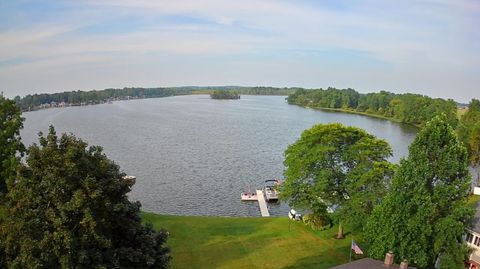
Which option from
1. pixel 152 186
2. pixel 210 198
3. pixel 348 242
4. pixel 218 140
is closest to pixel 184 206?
pixel 210 198

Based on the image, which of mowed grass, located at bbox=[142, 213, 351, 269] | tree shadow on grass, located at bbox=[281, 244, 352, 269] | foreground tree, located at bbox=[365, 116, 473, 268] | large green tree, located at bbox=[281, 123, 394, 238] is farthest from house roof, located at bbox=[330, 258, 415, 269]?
large green tree, located at bbox=[281, 123, 394, 238]

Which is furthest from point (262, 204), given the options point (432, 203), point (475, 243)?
point (432, 203)

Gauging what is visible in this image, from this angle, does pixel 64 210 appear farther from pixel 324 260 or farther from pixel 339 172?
pixel 339 172

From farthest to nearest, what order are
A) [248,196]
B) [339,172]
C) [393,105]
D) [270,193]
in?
[393,105] < [270,193] < [248,196] < [339,172]

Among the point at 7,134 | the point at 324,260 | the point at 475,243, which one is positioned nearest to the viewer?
the point at 7,134

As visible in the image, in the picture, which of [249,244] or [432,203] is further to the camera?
[249,244]

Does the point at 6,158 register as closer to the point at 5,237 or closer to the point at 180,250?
the point at 5,237
